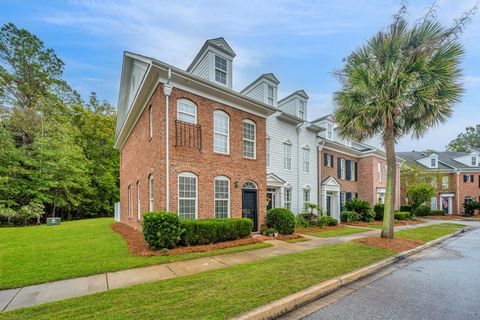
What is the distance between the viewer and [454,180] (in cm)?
3406

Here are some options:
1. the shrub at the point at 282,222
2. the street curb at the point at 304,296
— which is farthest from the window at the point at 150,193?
the street curb at the point at 304,296

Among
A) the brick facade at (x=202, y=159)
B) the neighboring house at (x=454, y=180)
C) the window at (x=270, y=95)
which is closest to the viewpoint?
A: the brick facade at (x=202, y=159)

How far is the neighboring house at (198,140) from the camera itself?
9.31 m

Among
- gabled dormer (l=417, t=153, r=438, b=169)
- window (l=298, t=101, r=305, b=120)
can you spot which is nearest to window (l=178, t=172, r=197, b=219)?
window (l=298, t=101, r=305, b=120)

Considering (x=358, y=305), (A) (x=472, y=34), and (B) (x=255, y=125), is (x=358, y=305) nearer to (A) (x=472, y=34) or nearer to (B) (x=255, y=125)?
(B) (x=255, y=125)

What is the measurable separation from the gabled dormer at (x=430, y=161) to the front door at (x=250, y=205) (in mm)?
36154

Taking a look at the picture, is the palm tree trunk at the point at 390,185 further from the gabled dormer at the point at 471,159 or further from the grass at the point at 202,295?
the gabled dormer at the point at 471,159

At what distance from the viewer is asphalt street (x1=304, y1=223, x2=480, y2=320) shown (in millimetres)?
3938

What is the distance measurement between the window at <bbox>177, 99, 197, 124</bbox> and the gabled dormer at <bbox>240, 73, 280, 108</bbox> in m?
5.79

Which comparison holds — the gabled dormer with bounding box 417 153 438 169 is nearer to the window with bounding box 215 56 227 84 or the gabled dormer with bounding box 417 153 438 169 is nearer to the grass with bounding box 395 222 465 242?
the grass with bounding box 395 222 465 242

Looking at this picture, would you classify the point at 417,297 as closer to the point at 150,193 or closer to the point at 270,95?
the point at 150,193

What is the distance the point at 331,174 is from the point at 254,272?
16.3m

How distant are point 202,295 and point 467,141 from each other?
7436 centimetres

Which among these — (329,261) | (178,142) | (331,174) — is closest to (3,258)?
(178,142)
